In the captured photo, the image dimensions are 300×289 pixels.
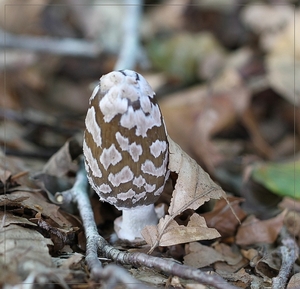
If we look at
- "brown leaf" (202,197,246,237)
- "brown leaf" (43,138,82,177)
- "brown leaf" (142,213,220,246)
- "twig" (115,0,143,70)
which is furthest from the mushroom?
"twig" (115,0,143,70)

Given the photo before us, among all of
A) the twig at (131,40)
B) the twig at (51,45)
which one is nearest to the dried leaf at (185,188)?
the twig at (131,40)

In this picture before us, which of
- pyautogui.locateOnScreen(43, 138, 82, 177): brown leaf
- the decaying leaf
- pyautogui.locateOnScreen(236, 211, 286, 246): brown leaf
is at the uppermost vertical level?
pyautogui.locateOnScreen(43, 138, 82, 177): brown leaf

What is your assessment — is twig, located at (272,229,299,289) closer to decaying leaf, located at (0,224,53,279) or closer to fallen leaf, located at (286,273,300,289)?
fallen leaf, located at (286,273,300,289)

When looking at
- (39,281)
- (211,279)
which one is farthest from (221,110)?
(39,281)

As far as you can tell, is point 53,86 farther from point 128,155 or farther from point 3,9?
point 128,155

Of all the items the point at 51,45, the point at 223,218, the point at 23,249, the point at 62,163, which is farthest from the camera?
the point at 51,45

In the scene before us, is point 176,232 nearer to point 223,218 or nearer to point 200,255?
point 200,255

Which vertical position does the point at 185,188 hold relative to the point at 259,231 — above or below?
above

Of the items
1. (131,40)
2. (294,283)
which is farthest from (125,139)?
(131,40)
